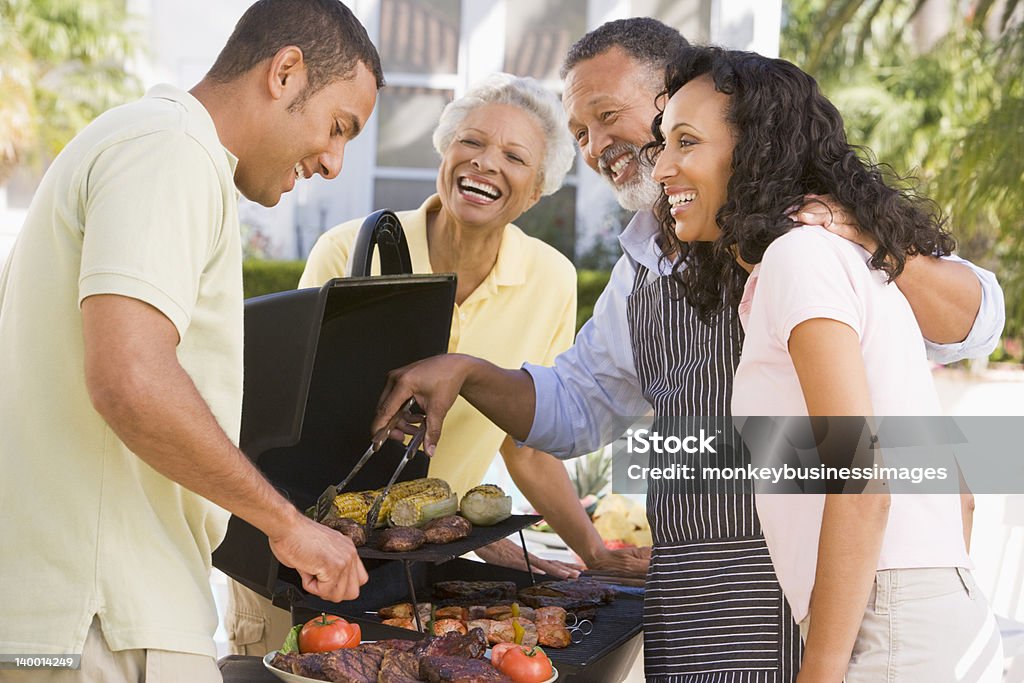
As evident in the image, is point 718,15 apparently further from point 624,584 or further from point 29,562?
point 29,562

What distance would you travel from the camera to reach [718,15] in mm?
6902

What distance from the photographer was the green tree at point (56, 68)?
11484 mm

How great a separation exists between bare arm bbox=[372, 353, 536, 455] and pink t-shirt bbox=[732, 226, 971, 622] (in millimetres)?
723

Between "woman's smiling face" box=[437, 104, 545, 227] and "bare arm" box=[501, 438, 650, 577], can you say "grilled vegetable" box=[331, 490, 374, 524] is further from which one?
"woman's smiling face" box=[437, 104, 545, 227]

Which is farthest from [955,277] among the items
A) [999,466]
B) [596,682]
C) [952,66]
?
[952,66]

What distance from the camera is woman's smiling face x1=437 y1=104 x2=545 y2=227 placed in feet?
9.32

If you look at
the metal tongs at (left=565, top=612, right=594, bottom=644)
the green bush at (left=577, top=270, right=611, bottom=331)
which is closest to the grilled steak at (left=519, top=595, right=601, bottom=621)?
the metal tongs at (left=565, top=612, right=594, bottom=644)

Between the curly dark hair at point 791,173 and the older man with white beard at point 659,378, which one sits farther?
the older man with white beard at point 659,378

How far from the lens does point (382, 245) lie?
2256mm

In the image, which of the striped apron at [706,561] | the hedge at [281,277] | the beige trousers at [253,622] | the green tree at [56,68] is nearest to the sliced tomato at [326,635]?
the striped apron at [706,561]

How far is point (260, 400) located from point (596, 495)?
3.02 meters

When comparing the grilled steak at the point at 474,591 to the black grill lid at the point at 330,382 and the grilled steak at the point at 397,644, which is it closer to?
the black grill lid at the point at 330,382

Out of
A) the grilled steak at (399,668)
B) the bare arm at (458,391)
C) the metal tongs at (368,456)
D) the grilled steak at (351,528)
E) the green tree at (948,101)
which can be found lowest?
the grilled steak at (399,668)

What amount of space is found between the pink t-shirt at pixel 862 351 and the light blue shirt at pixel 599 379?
686mm
